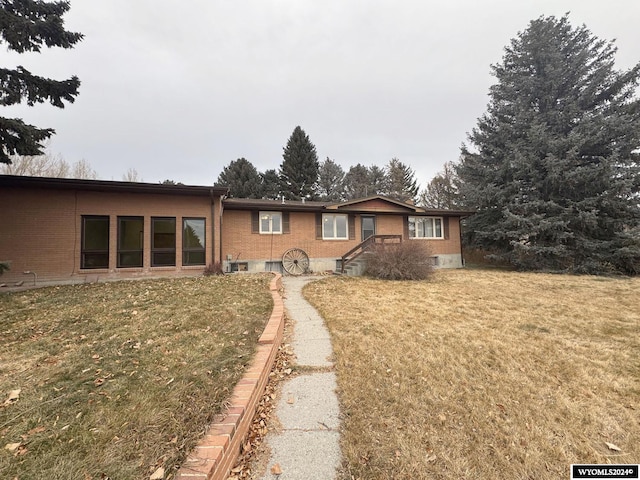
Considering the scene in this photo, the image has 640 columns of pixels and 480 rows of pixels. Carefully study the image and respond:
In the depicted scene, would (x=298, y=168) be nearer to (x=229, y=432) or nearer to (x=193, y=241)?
(x=193, y=241)

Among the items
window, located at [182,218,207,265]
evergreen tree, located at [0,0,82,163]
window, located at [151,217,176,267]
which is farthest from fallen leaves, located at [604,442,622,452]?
evergreen tree, located at [0,0,82,163]

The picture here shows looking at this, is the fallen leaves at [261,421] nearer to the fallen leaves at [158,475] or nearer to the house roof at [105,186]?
the fallen leaves at [158,475]

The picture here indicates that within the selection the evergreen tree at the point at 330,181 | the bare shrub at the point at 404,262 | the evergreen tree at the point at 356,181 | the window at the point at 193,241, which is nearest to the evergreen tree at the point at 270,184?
the evergreen tree at the point at 330,181

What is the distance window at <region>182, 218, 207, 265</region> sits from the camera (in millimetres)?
11029

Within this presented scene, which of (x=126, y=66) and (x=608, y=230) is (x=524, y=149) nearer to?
(x=608, y=230)

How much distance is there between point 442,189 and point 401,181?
5.86 metres

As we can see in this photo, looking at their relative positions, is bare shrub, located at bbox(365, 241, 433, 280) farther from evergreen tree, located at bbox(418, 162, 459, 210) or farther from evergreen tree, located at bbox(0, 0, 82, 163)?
evergreen tree, located at bbox(418, 162, 459, 210)

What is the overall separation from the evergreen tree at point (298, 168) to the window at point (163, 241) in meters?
23.6

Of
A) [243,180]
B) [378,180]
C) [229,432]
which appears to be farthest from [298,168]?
[229,432]

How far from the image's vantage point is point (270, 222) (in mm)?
13297

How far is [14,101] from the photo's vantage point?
7945mm

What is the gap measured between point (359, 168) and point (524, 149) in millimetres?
24607

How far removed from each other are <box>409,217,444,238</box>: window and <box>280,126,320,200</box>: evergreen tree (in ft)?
65.4

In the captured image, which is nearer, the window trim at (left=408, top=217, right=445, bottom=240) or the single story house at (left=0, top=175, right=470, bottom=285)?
the single story house at (left=0, top=175, right=470, bottom=285)
